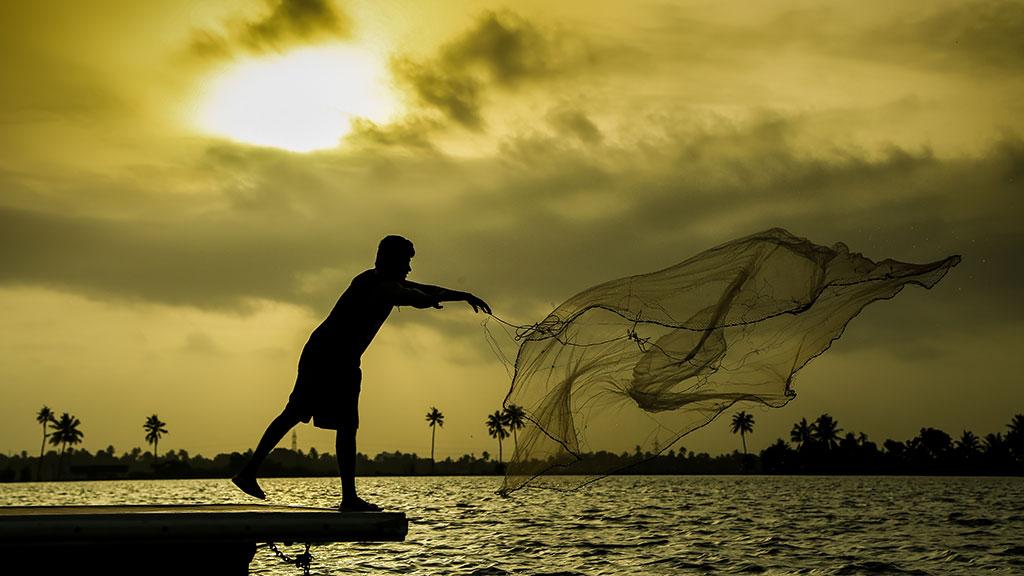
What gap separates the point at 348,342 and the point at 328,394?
1.62 ft

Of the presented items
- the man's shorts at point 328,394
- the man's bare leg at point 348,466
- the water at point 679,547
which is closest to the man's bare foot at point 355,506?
the man's bare leg at point 348,466

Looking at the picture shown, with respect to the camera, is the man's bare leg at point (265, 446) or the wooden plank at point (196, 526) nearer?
the wooden plank at point (196, 526)

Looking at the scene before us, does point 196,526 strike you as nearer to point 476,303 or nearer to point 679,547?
point 476,303

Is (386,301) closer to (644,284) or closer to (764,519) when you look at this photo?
(644,284)

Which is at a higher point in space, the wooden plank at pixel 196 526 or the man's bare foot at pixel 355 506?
the man's bare foot at pixel 355 506

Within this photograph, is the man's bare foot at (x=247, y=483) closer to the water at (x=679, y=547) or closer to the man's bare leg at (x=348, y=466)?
the man's bare leg at (x=348, y=466)

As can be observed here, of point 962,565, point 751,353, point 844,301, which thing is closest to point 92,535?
point 751,353

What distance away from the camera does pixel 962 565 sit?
132 feet

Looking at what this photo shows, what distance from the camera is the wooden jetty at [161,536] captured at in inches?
312

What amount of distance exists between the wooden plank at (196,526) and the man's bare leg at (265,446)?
2.59 ft

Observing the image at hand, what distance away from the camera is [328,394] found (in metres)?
9.32

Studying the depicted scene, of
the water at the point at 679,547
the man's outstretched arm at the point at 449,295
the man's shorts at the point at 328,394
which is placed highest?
the man's outstretched arm at the point at 449,295

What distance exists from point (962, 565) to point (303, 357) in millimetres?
37730

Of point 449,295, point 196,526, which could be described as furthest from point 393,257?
point 196,526
